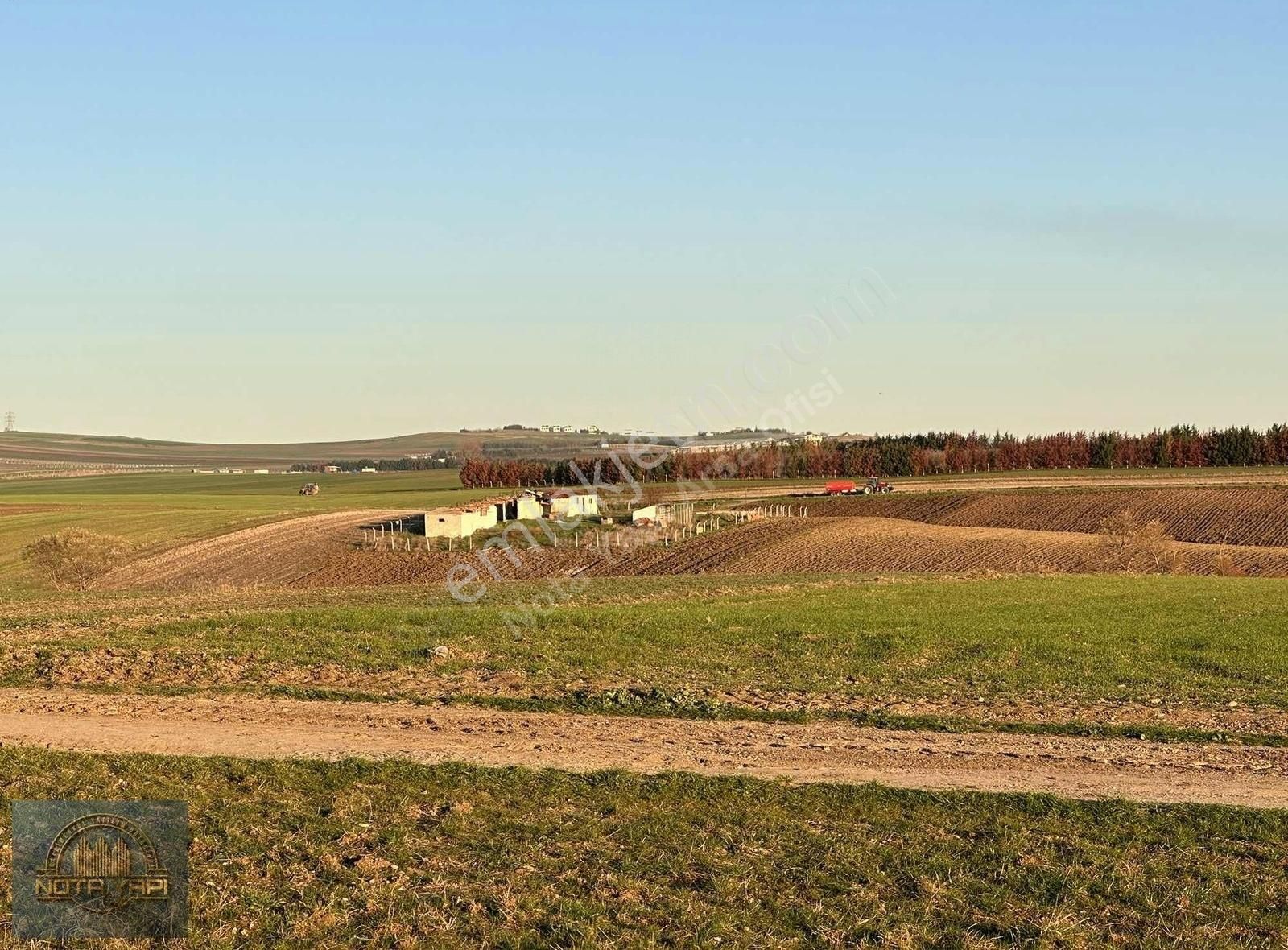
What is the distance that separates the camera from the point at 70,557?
57656 mm

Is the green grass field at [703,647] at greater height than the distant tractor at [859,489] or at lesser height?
lesser

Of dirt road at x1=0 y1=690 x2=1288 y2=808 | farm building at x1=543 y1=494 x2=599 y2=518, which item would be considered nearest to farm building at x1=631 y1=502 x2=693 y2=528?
farm building at x1=543 y1=494 x2=599 y2=518

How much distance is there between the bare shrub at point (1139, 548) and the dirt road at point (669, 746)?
1741 inches

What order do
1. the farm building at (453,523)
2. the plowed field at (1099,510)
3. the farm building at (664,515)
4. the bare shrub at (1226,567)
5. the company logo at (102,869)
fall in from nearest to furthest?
the company logo at (102,869)
the bare shrub at (1226,567)
the plowed field at (1099,510)
the farm building at (453,523)
the farm building at (664,515)

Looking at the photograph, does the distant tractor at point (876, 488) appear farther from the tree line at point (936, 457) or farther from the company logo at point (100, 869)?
the company logo at point (100, 869)

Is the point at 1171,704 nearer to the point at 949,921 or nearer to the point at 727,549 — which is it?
the point at 949,921

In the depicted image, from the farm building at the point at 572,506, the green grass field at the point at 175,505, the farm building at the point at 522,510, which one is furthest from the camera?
the farm building at the point at 522,510

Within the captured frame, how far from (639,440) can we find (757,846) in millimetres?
129740

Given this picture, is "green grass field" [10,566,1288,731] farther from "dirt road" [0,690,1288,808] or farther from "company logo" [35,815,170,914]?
"company logo" [35,815,170,914]

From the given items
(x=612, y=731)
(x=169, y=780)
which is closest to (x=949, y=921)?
(x=612, y=731)

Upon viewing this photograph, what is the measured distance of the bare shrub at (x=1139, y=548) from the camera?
5784 cm

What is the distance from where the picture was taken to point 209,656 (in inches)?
876

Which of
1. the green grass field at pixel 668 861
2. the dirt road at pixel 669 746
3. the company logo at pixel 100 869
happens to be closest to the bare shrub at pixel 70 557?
the dirt road at pixel 669 746

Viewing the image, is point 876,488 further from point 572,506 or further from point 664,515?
point 572,506
